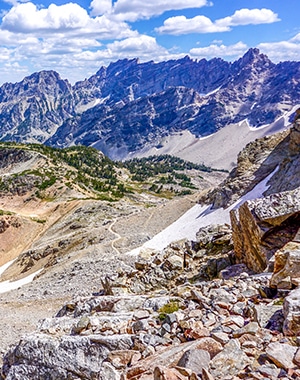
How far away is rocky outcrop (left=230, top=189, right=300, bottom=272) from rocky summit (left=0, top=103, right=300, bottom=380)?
0.18 ft

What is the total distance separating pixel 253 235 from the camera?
69.9 feet

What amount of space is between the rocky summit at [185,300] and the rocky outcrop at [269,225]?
0.05 m

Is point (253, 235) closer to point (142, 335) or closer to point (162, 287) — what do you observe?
point (162, 287)

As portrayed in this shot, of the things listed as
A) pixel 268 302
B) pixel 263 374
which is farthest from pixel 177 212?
pixel 263 374

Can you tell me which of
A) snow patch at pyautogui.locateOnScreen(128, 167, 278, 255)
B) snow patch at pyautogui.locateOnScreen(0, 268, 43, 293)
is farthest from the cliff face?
snow patch at pyautogui.locateOnScreen(0, 268, 43, 293)

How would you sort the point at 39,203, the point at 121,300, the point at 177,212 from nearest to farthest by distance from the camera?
the point at 121,300
the point at 177,212
the point at 39,203

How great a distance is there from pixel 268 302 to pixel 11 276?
5298 centimetres

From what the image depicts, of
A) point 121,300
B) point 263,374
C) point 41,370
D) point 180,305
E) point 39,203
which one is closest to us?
point 263,374

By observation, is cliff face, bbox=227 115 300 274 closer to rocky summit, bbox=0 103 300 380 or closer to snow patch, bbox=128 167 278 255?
rocky summit, bbox=0 103 300 380

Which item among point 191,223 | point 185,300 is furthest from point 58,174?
point 185,300

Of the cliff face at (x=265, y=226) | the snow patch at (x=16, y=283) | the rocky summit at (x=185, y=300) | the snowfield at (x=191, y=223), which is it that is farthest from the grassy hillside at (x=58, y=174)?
the cliff face at (x=265, y=226)

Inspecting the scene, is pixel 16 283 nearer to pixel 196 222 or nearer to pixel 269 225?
pixel 196 222

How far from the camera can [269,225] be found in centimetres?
2052

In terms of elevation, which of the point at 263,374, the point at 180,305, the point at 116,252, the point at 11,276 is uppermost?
the point at 263,374
